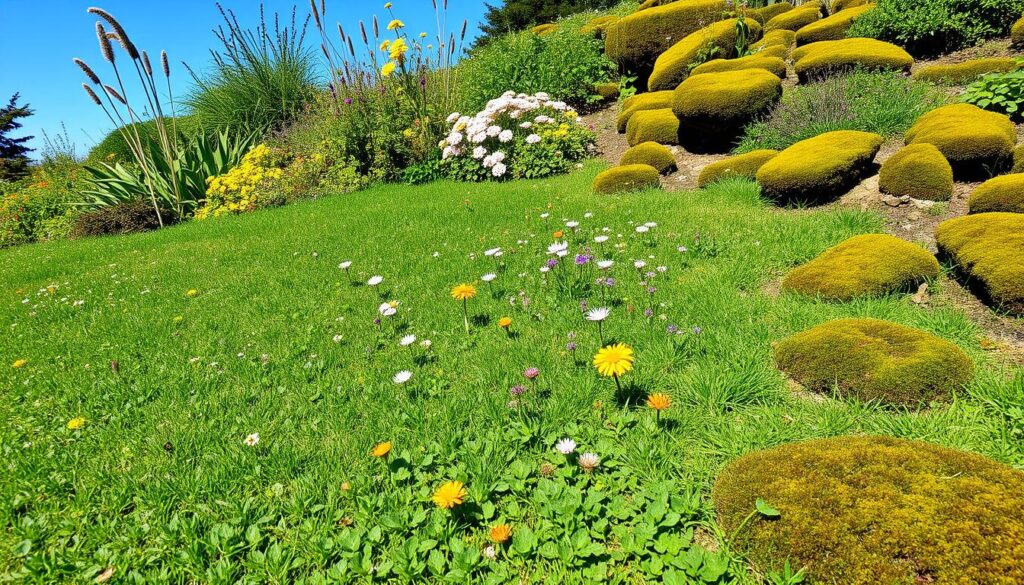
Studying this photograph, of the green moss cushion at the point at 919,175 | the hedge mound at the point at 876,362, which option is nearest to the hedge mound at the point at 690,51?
the green moss cushion at the point at 919,175

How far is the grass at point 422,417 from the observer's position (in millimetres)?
1646

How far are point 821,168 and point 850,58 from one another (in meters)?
4.12

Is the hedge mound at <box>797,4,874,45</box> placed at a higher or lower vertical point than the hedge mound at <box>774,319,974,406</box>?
higher

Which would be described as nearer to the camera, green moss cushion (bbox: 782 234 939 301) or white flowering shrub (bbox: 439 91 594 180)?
green moss cushion (bbox: 782 234 939 301)

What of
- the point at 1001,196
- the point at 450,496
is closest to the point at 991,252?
the point at 1001,196

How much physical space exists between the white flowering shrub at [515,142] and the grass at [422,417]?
372 cm

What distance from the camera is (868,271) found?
2.97 m

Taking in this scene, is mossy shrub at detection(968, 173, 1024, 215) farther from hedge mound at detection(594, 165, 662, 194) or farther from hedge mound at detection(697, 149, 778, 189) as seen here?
hedge mound at detection(594, 165, 662, 194)

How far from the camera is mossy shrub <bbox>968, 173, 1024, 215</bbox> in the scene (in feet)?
10.5

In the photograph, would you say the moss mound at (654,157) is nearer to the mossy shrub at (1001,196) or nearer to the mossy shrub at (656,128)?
the mossy shrub at (656,128)

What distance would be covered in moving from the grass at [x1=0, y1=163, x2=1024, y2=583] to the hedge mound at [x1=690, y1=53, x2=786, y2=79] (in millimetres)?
4452

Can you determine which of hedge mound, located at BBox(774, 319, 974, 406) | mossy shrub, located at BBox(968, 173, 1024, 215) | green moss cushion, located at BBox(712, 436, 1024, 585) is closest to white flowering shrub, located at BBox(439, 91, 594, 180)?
mossy shrub, located at BBox(968, 173, 1024, 215)

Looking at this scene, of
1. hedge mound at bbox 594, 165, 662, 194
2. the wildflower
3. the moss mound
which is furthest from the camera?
the moss mound

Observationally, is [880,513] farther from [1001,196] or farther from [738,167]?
[738,167]
